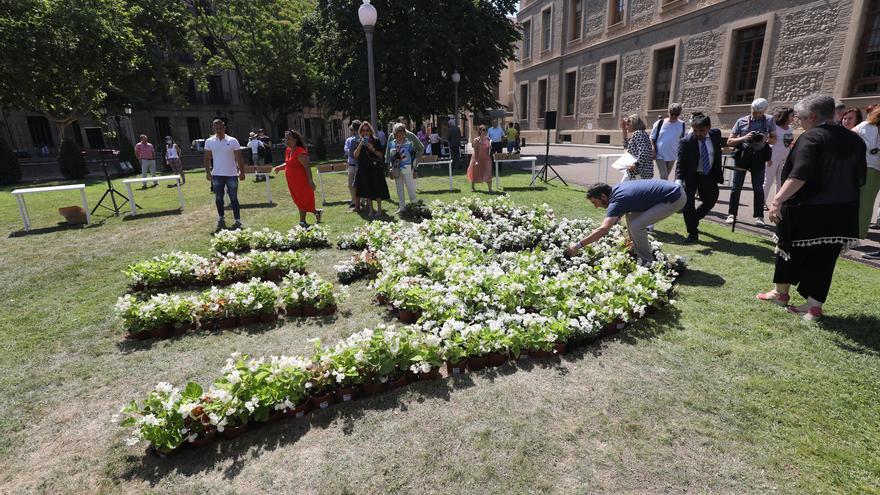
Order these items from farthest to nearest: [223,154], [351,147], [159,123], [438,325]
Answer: [159,123]
[351,147]
[223,154]
[438,325]

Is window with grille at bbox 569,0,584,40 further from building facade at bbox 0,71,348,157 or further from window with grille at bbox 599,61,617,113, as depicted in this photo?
building facade at bbox 0,71,348,157

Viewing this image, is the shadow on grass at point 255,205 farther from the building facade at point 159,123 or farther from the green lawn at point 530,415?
the building facade at point 159,123

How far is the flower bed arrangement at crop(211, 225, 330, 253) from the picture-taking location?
287 inches

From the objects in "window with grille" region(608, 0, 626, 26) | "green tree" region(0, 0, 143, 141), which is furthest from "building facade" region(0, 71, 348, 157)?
"window with grille" region(608, 0, 626, 26)

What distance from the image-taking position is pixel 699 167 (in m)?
6.75

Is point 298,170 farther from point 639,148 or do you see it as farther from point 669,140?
point 669,140

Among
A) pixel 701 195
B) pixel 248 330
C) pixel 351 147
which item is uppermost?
pixel 351 147

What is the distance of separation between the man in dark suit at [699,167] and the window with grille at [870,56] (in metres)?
14.2

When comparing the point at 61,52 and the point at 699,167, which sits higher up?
the point at 61,52

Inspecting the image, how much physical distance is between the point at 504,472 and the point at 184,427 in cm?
208

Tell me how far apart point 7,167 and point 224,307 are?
23.9m

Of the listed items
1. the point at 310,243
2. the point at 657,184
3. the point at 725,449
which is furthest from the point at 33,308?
the point at 657,184

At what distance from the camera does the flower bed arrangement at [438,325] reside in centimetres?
Answer: 293

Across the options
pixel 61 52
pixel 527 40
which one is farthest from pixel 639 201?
pixel 527 40
